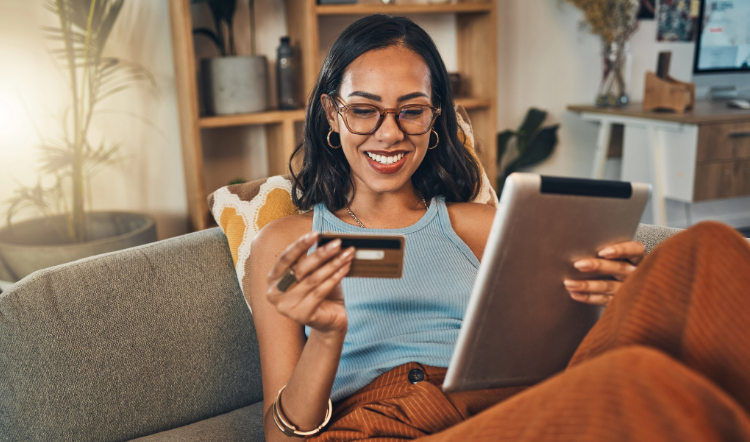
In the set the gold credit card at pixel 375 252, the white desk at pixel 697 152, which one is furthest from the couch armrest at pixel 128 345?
the white desk at pixel 697 152

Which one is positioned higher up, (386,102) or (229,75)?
(229,75)

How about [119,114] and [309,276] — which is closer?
[309,276]

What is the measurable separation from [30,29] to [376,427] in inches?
76.6

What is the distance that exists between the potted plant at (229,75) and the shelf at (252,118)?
40mm

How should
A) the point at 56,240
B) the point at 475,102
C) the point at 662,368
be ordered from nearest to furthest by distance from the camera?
the point at 662,368 < the point at 56,240 < the point at 475,102

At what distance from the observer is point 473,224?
1.22 m

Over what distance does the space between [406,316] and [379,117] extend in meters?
0.35

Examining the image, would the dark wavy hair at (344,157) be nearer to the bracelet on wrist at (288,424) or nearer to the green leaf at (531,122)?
the bracelet on wrist at (288,424)

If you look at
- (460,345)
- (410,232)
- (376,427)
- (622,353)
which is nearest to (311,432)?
(376,427)

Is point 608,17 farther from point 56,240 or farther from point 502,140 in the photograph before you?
point 56,240

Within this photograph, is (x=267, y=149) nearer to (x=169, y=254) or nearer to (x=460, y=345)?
(x=169, y=254)

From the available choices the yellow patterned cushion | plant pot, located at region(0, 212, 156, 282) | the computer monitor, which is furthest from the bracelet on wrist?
the computer monitor

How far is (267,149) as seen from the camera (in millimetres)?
2650

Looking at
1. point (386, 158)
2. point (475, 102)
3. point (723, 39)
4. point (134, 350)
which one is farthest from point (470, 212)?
point (723, 39)
